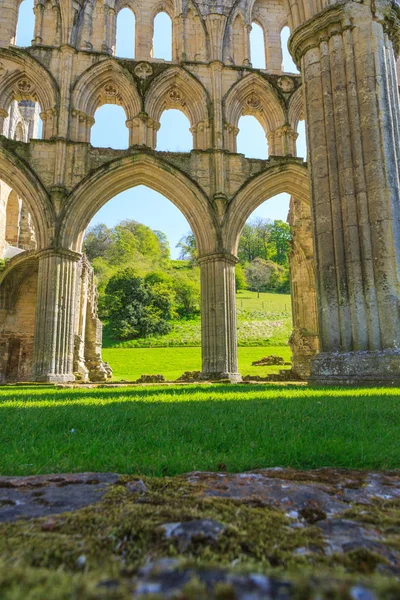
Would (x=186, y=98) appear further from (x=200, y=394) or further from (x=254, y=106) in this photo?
(x=200, y=394)

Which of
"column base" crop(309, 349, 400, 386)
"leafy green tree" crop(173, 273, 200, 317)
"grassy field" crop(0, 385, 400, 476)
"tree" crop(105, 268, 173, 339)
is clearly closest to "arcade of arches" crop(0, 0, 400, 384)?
"column base" crop(309, 349, 400, 386)

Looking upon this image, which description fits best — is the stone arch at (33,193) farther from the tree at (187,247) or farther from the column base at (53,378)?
Answer: the tree at (187,247)

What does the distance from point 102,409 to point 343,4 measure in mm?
9314

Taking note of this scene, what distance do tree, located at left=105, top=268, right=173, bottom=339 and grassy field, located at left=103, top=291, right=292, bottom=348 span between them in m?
0.96

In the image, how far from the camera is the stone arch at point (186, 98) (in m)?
15.2

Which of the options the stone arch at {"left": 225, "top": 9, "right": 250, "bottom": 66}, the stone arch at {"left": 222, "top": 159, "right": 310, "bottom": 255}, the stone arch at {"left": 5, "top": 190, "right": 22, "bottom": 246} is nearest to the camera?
the stone arch at {"left": 222, "top": 159, "right": 310, "bottom": 255}

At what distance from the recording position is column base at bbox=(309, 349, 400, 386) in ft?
22.5

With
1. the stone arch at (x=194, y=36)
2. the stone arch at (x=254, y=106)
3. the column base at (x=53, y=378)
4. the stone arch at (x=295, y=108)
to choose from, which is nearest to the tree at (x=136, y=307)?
the column base at (x=53, y=378)

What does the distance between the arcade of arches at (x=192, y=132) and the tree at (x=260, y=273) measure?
3477cm

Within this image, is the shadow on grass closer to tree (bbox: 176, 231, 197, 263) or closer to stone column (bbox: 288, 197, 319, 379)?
stone column (bbox: 288, 197, 319, 379)

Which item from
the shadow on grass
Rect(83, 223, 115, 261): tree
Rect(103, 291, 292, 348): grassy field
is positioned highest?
Rect(83, 223, 115, 261): tree

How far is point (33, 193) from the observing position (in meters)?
13.6

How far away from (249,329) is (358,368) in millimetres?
26608

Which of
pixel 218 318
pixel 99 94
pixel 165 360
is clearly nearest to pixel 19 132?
pixel 99 94
